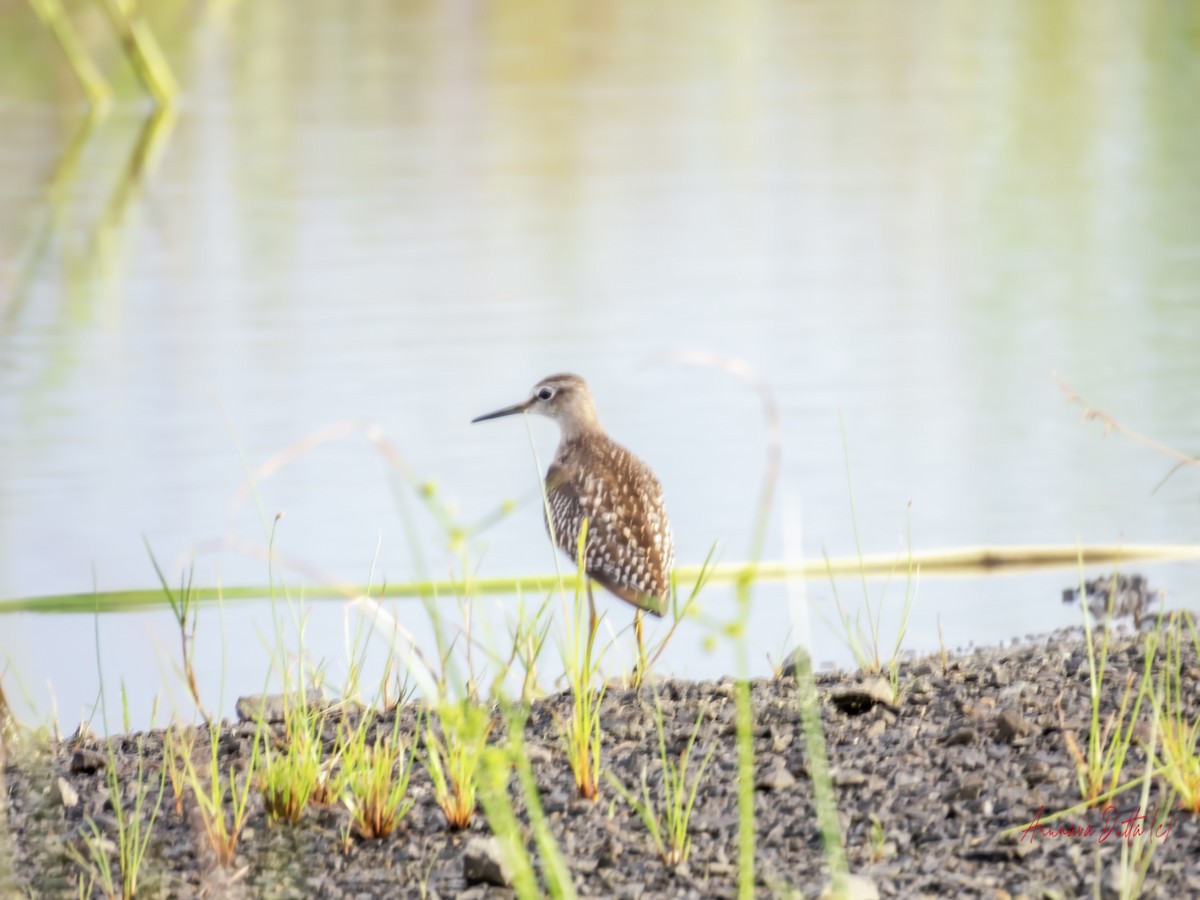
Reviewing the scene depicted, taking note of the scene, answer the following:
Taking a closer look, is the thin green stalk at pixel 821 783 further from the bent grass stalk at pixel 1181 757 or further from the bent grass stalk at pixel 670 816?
the bent grass stalk at pixel 1181 757

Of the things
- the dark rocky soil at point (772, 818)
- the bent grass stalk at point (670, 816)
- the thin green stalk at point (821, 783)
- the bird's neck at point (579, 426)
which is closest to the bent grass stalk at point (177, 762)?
the dark rocky soil at point (772, 818)

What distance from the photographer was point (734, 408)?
618cm

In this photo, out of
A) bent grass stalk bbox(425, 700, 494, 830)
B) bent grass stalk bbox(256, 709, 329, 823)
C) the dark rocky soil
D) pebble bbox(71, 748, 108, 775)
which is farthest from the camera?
pebble bbox(71, 748, 108, 775)

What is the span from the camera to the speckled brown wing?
13.2 feet

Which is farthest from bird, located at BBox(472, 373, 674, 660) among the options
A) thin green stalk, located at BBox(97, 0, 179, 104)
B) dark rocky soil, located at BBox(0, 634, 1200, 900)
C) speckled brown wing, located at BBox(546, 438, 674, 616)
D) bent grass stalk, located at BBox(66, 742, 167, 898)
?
thin green stalk, located at BBox(97, 0, 179, 104)

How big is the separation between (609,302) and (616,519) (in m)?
3.54

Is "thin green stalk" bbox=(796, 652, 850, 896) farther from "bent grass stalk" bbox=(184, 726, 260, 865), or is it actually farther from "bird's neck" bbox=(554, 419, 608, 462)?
"bird's neck" bbox=(554, 419, 608, 462)

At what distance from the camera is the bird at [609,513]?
4.03 m

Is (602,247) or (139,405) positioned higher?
(602,247)

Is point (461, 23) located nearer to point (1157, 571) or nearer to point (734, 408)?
point (734, 408)

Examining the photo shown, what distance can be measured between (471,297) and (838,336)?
5.53 feet

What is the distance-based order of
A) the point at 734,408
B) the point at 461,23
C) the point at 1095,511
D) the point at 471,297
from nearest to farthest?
the point at 1095,511 → the point at 734,408 → the point at 471,297 → the point at 461,23

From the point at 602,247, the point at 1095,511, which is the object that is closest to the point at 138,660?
the point at 1095,511

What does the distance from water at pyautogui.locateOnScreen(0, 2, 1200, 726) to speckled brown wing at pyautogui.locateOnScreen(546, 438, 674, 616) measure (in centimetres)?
24
